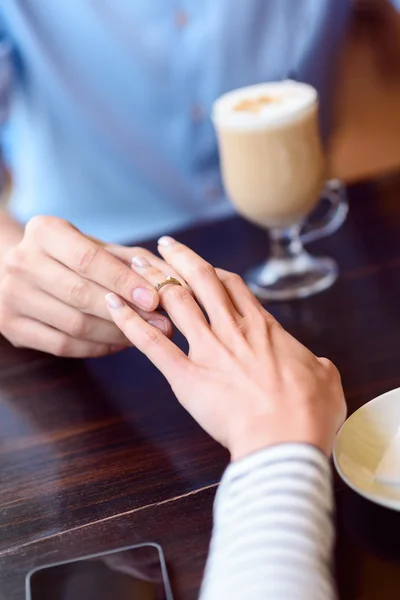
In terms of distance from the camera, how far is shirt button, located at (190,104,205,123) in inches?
53.6

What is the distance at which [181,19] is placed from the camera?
4.26 ft

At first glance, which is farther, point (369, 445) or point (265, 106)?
point (265, 106)

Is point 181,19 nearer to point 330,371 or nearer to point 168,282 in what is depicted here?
point 168,282

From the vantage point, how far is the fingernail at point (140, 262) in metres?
0.79

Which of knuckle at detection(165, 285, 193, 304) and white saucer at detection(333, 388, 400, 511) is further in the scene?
knuckle at detection(165, 285, 193, 304)

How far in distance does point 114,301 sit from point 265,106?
0.35m

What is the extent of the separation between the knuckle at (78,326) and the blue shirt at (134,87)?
0.50 meters

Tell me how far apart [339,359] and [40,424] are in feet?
0.94

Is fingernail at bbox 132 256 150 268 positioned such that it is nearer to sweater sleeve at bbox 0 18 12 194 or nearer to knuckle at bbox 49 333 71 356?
knuckle at bbox 49 333 71 356

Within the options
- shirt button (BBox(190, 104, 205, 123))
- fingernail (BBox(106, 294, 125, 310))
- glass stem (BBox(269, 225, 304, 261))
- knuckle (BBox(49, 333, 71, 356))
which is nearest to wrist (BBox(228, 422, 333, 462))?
fingernail (BBox(106, 294, 125, 310))

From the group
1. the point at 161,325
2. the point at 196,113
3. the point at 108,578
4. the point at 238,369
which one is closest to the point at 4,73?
the point at 196,113

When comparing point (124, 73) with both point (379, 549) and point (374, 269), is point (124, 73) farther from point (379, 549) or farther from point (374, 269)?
point (379, 549)

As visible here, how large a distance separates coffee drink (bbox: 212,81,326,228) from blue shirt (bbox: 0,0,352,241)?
339mm

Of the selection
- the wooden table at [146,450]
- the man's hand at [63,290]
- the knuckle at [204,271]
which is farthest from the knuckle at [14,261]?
the knuckle at [204,271]
